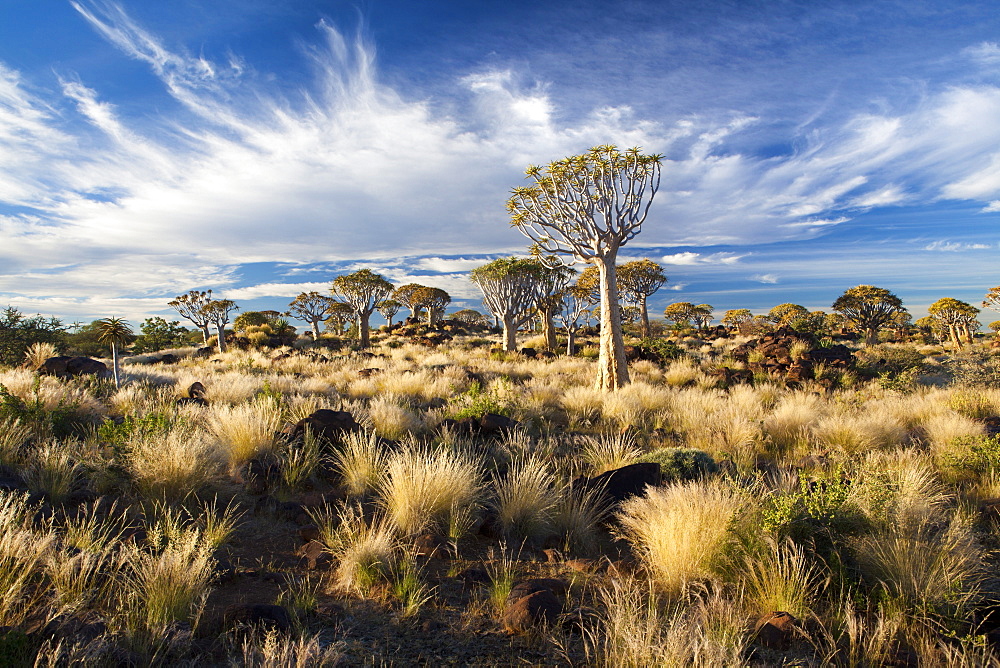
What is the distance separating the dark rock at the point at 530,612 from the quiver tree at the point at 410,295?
48528mm

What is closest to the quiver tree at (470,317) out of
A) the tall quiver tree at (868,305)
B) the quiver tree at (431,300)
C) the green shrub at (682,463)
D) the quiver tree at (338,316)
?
the quiver tree at (431,300)

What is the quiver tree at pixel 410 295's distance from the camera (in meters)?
51.1

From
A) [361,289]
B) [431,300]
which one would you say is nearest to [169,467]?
[361,289]

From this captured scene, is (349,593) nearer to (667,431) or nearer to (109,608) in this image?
(109,608)

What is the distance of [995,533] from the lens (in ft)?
14.7

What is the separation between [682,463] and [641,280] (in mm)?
34038

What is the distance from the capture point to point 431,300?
167 feet

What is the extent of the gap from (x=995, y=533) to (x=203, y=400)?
11.7 m

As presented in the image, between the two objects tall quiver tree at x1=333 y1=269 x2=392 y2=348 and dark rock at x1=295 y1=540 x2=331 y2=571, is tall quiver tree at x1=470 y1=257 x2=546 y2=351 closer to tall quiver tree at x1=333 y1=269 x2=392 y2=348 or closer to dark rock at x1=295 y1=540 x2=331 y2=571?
tall quiver tree at x1=333 y1=269 x2=392 y2=348

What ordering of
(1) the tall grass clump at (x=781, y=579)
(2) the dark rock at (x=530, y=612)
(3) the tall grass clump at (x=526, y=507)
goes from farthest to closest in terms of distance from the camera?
(3) the tall grass clump at (x=526, y=507), (1) the tall grass clump at (x=781, y=579), (2) the dark rock at (x=530, y=612)

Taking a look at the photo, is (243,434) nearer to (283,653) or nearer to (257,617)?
(257,617)

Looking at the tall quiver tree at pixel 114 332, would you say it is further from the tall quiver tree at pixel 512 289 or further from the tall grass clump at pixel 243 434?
the tall quiver tree at pixel 512 289

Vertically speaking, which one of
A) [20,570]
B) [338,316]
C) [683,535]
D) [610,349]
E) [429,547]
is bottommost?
→ [429,547]

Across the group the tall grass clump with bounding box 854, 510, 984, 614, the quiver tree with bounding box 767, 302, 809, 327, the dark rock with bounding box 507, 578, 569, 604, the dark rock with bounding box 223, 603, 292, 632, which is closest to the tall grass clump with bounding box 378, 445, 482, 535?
the dark rock with bounding box 507, 578, 569, 604
